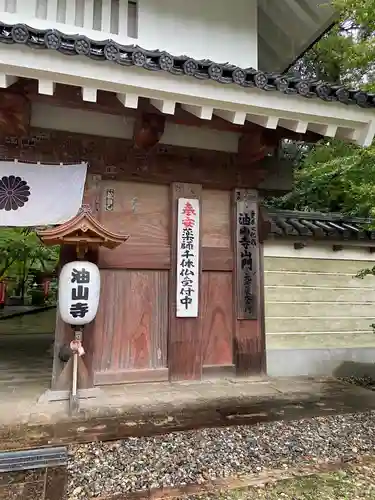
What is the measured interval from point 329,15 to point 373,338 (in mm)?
5567

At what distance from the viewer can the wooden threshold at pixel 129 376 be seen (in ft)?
17.0

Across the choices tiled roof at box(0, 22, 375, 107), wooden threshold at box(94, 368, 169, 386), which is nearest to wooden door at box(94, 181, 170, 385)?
wooden threshold at box(94, 368, 169, 386)

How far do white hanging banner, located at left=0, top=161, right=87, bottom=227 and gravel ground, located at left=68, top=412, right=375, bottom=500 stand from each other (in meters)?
2.79

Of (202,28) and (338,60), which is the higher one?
(338,60)

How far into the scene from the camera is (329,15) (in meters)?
6.12

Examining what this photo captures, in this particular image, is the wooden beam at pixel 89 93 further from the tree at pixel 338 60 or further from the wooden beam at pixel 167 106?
the tree at pixel 338 60

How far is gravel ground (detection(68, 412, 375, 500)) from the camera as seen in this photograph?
9.25ft

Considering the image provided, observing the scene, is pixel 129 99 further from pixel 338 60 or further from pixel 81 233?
pixel 338 60

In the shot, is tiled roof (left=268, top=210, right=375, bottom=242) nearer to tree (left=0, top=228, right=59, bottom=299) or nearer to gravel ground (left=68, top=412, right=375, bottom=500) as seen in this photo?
gravel ground (left=68, top=412, right=375, bottom=500)

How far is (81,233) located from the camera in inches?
181

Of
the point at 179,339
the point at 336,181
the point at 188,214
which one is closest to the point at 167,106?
the point at 188,214

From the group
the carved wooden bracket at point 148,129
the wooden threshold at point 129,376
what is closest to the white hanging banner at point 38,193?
the carved wooden bracket at point 148,129

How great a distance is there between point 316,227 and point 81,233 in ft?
13.2

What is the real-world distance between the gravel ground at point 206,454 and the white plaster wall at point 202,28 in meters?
5.19
